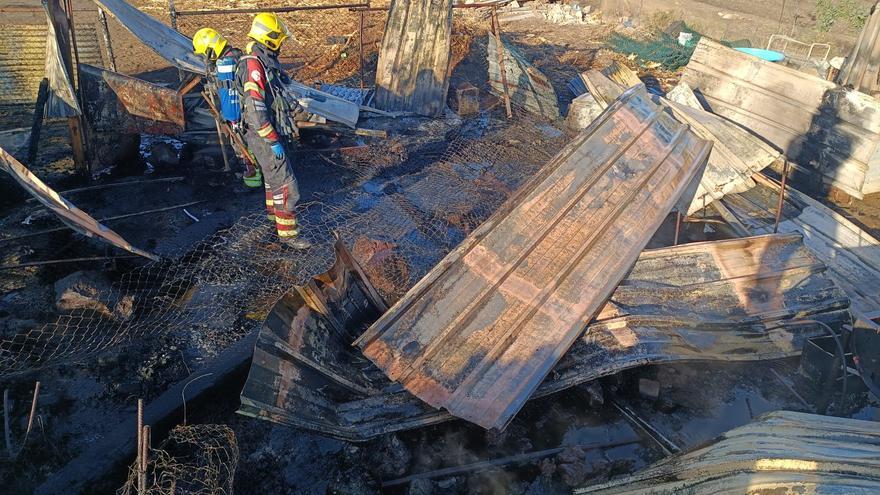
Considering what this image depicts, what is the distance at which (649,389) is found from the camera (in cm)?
438

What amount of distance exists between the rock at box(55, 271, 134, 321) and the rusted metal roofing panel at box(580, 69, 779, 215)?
18.8 feet

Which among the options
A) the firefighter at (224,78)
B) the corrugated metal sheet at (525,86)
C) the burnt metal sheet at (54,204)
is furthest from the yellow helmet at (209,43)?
the corrugated metal sheet at (525,86)

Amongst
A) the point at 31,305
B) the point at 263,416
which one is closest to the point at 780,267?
the point at 263,416

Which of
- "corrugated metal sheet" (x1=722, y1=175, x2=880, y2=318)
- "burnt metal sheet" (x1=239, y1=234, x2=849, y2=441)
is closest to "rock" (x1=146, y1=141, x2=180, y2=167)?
"burnt metal sheet" (x1=239, y1=234, x2=849, y2=441)

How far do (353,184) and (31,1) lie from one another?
13.8 metres

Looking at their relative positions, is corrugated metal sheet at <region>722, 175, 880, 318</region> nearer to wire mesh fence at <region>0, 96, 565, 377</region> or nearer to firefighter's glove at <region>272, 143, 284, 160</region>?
wire mesh fence at <region>0, 96, 565, 377</region>

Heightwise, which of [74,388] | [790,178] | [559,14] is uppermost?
[559,14]

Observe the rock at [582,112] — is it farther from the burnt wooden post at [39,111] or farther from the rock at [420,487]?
the burnt wooden post at [39,111]

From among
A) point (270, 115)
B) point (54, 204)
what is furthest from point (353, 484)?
point (270, 115)

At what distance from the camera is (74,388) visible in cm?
428

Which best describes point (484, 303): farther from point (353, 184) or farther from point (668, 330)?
point (353, 184)

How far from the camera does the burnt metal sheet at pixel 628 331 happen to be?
11.9 feet

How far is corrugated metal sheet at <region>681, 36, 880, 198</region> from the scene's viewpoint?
7.24 meters

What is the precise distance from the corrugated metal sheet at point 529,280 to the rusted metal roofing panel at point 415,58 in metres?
3.87
